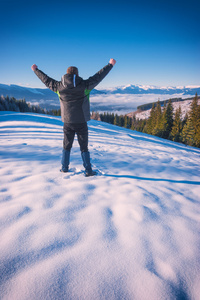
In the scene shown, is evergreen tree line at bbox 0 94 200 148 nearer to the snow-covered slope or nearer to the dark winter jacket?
the dark winter jacket

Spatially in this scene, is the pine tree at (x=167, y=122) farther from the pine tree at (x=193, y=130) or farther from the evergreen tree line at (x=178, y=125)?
the pine tree at (x=193, y=130)

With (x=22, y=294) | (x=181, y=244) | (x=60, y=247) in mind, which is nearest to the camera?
(x=22, y=294)

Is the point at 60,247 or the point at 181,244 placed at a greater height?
the point at 60,247

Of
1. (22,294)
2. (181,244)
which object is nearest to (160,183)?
(181,244)

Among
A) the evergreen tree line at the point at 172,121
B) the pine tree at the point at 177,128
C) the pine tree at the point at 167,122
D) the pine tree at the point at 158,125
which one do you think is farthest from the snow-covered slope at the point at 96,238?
the pine tree at the point at 158,125

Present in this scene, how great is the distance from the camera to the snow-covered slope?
1186 mm

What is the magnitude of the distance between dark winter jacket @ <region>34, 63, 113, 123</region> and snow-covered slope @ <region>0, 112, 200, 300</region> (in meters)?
1.47

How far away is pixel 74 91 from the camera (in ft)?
9.24

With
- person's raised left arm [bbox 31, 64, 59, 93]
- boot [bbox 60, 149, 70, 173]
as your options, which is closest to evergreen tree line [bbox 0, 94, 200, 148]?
person's raised left arm [bbox 31, 64, 59, 93]

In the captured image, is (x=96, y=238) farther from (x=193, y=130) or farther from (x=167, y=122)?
(x=167, y=122)

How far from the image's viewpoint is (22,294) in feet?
3.59

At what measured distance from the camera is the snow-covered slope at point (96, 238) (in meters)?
1.19

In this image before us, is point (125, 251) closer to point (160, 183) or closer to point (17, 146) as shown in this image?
point (160, 183)

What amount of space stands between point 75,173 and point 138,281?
251 cm
